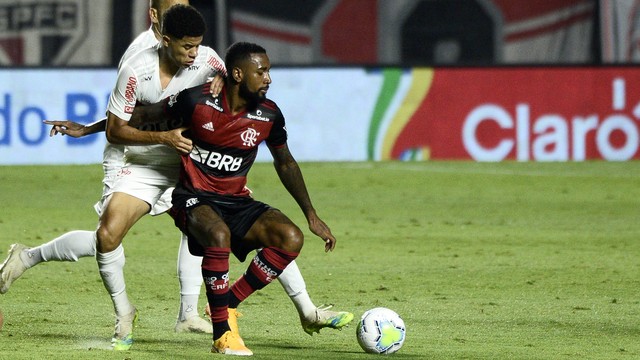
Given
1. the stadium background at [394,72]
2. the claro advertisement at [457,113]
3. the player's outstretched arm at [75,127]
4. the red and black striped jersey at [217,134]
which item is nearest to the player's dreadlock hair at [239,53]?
the red and black striped jersey at [217,134]

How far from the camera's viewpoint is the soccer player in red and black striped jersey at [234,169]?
21.8 ft

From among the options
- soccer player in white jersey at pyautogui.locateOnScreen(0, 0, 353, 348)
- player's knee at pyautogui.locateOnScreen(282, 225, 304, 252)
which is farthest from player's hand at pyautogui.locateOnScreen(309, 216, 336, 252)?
soccer player in white jersey at pyautogui.locateOnScreen(0, 0, 353, 348)

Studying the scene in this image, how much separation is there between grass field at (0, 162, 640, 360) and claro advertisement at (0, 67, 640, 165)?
4.31 ft

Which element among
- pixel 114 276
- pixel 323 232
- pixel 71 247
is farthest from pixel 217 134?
pixel 71 247

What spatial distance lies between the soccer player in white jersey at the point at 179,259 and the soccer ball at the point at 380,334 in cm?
38

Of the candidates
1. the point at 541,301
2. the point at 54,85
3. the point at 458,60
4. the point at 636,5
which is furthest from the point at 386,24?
the point at 541,301

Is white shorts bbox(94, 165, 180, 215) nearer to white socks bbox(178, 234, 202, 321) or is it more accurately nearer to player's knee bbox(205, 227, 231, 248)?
white socks bbox(178, 234, 202, 321)

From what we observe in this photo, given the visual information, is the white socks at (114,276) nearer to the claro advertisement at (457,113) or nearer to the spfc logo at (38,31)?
the claro advertisement at (457,113)

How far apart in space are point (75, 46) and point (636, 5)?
779 centimetres

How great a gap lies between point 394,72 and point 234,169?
493 inches

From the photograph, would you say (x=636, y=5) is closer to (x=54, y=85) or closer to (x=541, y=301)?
(x=54, y=85)

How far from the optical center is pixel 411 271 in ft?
32.2

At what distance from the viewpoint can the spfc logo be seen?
61.0ft

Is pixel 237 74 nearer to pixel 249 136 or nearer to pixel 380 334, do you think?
pixel 249 136
